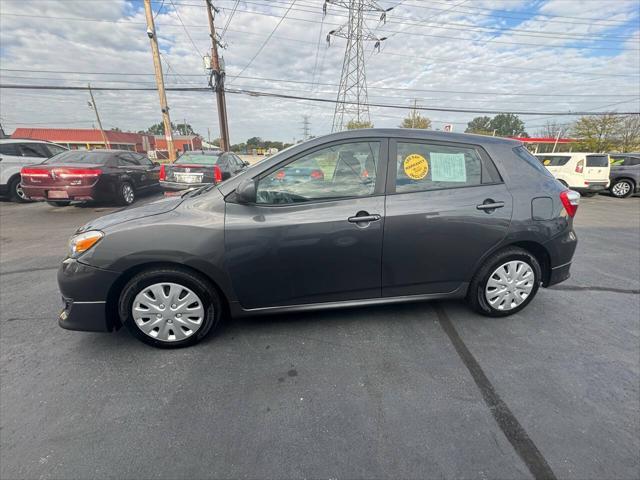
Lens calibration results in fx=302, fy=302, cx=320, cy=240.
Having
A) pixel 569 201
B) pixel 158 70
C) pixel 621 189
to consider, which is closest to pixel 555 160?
Result: pixel 621 189

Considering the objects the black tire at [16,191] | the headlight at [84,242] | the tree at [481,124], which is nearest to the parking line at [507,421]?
the headlight at [84,242]

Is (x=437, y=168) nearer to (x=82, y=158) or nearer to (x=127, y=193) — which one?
(x=127, y=193)

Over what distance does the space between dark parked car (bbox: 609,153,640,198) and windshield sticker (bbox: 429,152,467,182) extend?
1381 centimetres

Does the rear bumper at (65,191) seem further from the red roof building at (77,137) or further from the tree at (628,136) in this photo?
the red roof building at (77,137)

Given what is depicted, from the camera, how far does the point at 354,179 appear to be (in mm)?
2402

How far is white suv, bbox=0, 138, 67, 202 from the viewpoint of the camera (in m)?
8.09

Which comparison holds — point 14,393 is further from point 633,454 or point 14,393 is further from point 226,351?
→ point 633,454

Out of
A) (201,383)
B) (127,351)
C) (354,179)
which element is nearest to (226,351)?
(201,383)

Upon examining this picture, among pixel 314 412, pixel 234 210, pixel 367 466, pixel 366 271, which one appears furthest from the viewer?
pixel 366 271

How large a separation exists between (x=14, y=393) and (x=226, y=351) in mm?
1346

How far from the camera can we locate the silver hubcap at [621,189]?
1170cm

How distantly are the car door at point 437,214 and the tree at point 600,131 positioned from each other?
124 ft

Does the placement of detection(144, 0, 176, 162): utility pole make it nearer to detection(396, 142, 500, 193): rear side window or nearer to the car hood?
the car hood

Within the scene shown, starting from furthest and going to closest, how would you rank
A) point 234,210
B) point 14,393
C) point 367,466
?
point 234,210, point 14,393, point 367,466
